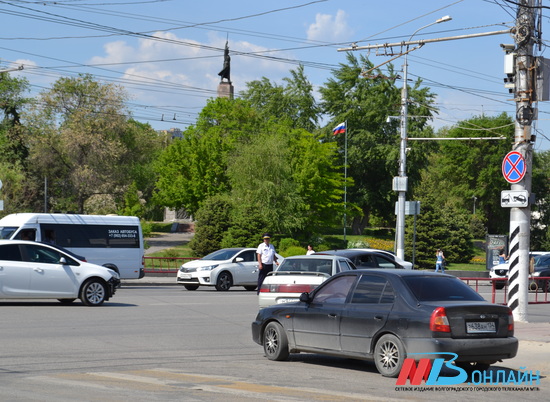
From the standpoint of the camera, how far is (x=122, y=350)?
13453mm

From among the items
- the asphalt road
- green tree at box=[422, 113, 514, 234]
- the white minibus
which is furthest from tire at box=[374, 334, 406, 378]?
green tree at box=[422, 113, 514, 234]

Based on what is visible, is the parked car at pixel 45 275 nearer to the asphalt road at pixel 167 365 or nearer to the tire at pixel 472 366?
the asphalt road at pixel 167 365

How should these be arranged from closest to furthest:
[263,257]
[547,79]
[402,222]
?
[547,79]
[263,257]
[402,222]

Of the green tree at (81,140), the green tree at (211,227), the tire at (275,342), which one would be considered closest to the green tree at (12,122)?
the green tree at (81,140)

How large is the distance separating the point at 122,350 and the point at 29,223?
17.1 metres

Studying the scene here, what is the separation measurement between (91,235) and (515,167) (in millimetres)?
17718

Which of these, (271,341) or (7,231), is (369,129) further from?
(271,341)

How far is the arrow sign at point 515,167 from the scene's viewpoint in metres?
18.1

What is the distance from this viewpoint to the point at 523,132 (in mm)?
18406

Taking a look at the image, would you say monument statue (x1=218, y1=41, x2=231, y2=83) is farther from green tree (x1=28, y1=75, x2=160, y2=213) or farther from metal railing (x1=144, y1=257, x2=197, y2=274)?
metal railing (x1=144, y1=257, x2=197, y2=274)

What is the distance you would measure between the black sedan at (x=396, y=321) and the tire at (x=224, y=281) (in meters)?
18.3

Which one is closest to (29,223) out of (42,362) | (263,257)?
(263,257)

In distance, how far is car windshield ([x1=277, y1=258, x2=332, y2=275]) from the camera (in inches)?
752

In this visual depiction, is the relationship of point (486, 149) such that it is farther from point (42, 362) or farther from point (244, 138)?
point (42, 362)
